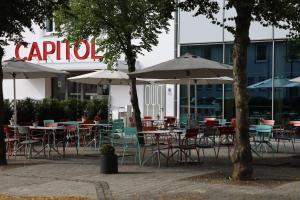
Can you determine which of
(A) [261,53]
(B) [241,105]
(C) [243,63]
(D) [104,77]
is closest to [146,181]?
(B) [241,105]

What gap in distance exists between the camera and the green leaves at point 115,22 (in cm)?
1747

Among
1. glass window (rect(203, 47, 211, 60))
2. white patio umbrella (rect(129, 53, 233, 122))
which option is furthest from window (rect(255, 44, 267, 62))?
white patio umbrella (rect(129, 53, 233, 122))

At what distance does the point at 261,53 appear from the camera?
23.8m

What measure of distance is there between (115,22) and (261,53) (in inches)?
336

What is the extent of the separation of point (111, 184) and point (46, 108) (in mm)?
11316

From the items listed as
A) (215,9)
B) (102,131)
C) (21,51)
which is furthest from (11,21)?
(21,51)

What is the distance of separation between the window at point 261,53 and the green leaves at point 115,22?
21.7 ft

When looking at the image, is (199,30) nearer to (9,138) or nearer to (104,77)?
(104,77)

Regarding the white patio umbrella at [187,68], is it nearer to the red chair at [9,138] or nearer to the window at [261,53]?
the red chair at [9,138]

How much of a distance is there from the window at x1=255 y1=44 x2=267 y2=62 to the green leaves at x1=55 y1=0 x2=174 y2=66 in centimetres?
661

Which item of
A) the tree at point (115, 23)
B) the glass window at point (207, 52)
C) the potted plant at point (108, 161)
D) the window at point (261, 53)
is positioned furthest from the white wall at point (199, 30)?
the potted plant at point (108, 161)

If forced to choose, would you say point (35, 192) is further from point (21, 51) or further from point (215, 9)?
point (21, 51)

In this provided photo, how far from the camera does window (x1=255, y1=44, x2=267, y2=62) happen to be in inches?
932

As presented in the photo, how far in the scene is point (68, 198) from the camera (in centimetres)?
934
